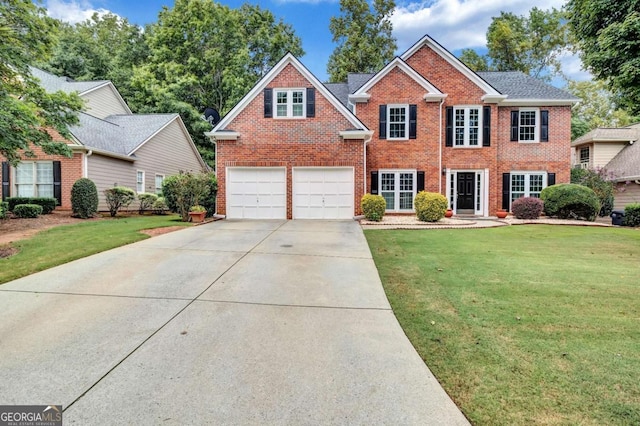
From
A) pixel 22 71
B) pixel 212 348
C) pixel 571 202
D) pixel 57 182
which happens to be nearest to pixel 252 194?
pixel 22 71

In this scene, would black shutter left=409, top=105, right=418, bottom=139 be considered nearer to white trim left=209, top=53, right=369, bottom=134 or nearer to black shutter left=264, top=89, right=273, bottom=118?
white trim left=209, top=53, right=369, bottom=134

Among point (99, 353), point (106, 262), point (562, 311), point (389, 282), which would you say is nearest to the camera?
point (99, 353)

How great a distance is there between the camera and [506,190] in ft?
54.6

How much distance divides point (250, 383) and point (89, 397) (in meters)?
1.18

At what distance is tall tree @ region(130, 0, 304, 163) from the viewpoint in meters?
26.9

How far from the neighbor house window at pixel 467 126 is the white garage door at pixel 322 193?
6.37m

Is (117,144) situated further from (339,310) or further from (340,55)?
(340,55)

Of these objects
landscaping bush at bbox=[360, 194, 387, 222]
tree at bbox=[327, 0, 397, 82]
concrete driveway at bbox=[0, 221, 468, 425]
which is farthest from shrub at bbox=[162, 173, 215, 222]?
tree at bbox=[327, 0, 397, 82]

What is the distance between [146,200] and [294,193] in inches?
334

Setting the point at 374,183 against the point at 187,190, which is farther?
the point at 374,183

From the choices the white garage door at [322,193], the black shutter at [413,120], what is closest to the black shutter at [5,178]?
the white garage door at [322,193]

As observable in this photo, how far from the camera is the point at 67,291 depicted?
15.6 ft

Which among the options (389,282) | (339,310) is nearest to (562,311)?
(389,282)

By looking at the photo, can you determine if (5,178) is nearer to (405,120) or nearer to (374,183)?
(374,183)
